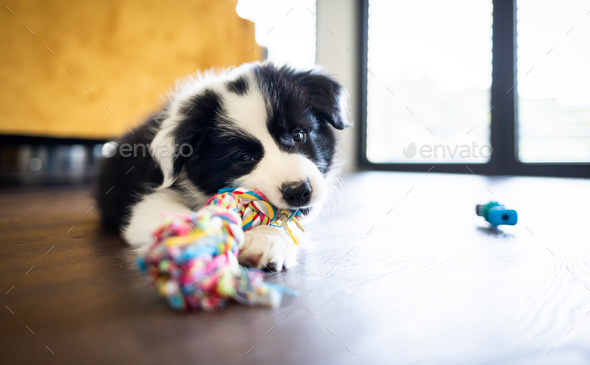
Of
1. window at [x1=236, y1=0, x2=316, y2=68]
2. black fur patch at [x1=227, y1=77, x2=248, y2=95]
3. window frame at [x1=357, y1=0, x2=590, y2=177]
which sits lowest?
window frame at [x1=357, y1=0, x2=590, y2=177]

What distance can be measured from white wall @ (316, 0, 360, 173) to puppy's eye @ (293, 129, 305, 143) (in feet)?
17.1

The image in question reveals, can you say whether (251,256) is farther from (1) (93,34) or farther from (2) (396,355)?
(1) (93,34)

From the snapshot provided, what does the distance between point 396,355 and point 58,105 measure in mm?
4131

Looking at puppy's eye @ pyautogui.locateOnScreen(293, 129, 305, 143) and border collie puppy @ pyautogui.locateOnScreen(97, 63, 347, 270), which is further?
puppy's eye @ pyautogui.locateOnScreen(293, 129, 305, 143)

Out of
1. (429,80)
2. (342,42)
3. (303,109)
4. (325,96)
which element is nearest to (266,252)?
(303,109)

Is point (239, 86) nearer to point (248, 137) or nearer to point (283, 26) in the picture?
point (248, 137)

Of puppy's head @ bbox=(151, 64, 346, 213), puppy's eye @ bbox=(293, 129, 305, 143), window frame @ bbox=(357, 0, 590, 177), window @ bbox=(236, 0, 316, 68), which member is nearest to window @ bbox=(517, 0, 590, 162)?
window frame @ bbox=(357, 0, 590, 177)

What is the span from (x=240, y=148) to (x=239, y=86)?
0.94 ft

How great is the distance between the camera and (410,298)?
94 cm

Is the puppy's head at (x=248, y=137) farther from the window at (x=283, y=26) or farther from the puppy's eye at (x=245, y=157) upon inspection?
the window at (x=283, y=26)

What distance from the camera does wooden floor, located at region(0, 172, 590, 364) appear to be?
69cm

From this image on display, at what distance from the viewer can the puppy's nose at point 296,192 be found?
127cm

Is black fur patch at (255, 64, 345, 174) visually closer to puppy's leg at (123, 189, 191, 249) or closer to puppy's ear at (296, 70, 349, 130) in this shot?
puppy's ear at (296, 70, 349, 130)

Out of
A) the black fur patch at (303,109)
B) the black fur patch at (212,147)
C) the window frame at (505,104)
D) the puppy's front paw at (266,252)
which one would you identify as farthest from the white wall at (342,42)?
the puppy's front paw at (266,252)
